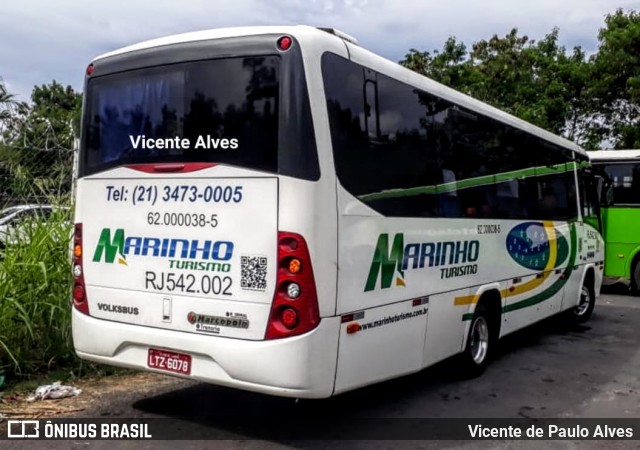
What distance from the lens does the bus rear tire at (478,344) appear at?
6.73 m

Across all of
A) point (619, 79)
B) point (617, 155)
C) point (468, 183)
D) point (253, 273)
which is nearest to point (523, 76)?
point (619, 79)

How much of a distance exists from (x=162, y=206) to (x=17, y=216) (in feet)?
9.54

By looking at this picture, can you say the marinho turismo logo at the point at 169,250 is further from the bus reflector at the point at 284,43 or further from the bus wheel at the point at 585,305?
the bus wheel at the point at 585,305

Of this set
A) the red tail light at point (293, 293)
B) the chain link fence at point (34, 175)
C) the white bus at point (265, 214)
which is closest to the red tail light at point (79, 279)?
the white bus at point (265, 214)

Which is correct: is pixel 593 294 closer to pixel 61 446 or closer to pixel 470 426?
pixel 470 426

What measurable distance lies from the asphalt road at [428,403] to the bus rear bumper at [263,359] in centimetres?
67

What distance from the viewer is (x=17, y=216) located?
22.8ft

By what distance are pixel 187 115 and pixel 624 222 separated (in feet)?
38.7

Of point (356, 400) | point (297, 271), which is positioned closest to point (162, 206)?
point (297, 271)

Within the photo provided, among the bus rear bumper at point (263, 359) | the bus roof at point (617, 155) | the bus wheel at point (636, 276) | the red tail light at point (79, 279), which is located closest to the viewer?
the bus rear bumper at point (263, 359)

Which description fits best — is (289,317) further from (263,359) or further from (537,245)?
(537,245)

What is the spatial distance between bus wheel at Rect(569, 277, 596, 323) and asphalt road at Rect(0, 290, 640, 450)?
97.0 inches

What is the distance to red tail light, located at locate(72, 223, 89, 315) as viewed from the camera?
525 centimetres

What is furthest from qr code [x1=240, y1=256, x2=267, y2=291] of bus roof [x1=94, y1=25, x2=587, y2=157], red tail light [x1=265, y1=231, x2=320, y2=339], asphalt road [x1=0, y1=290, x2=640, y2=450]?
bus roof [x1=94, y1=25, x2=587, y2=157]
